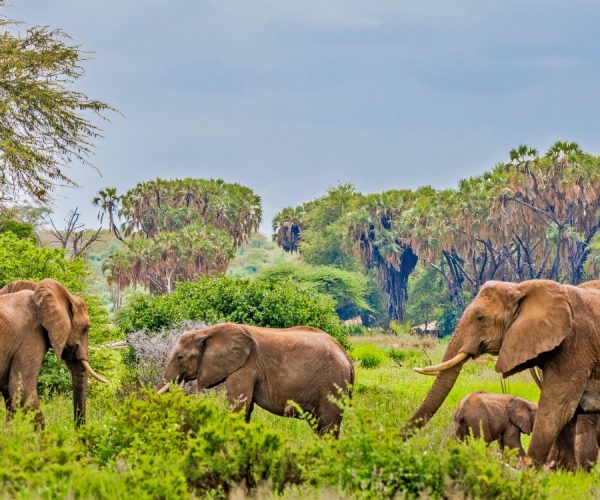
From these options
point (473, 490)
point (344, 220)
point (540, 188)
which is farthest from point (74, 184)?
point (344, 220)

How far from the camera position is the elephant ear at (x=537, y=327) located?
10055 mm

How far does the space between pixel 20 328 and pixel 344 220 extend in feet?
224

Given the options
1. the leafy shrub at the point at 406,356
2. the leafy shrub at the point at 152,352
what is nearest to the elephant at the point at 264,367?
the leafy shrub at the point at 152,352

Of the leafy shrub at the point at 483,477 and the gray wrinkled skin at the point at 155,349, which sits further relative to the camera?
the gray wrinkled skin at the point at 155,349

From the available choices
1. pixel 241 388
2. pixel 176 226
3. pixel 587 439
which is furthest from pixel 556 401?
pixel 176 226

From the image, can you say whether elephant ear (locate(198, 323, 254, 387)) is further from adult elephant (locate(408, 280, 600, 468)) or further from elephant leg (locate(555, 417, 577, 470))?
elephant leg (locate(555, 417, 577, 470))

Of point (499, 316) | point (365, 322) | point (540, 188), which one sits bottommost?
point (365, 322)

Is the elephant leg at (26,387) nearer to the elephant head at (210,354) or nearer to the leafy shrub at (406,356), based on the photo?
the elephant head at (210,354)

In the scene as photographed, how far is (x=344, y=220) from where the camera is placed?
7981 centimetres

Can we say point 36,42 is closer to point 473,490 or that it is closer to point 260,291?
point 260,291

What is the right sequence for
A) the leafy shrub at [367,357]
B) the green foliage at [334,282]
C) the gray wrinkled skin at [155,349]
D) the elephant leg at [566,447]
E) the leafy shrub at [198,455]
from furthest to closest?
the green foliage at [334,282]
the leafy shrub at [367,357]
the gray wrinkled skin at [155,349]
the elephant leg at [566,447]
the leafy shrub at [198,455]

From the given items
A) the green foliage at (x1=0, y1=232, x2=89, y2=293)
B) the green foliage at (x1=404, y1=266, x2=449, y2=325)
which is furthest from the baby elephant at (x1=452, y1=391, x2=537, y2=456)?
the green foliage at (x1=404, y1=266, x2=449, y2=325)

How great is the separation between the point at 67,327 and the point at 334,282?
60129mm

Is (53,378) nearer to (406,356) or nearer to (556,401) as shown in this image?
(556,401)
